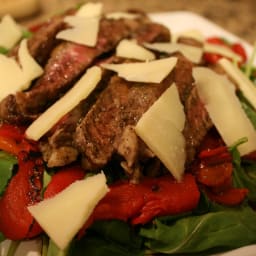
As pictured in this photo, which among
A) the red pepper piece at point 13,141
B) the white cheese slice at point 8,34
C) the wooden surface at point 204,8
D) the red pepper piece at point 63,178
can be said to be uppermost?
the white cheese slice at point 8,34

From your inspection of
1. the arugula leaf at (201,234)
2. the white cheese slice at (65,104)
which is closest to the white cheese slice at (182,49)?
the white cheese slice at (65,104)

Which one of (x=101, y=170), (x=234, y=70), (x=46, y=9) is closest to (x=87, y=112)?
(x=101, y=170)

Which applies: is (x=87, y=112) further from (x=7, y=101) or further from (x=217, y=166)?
(x=217, y=166)

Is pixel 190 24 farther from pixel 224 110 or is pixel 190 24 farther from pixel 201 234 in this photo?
pixel 201 234

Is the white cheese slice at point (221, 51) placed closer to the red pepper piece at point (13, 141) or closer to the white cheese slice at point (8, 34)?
the white cheese slice at point (8, 34)

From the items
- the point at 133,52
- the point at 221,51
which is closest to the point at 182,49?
the point at 133,52

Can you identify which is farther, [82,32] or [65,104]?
[82,32]

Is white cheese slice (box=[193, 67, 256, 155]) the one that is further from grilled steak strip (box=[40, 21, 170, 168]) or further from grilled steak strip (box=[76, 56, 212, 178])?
grilled steak strip (box=[40, 21, 170, 168])
